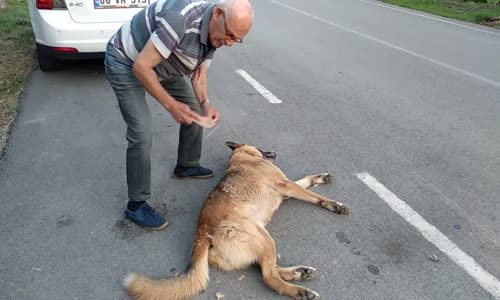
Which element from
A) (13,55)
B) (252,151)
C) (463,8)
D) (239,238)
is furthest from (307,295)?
(463,8)

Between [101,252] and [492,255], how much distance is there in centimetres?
284

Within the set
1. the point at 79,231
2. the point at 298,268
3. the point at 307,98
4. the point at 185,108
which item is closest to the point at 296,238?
the point at 298,268

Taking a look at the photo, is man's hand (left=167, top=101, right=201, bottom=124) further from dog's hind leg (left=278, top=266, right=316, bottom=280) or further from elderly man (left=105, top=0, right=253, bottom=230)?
dog's hind leg (left=278, top=266, right=316, bottom=280)

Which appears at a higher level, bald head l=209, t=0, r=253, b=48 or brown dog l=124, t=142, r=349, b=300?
bald head l=209, t=0, r=253, b=48

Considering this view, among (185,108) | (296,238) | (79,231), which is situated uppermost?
(185,108)

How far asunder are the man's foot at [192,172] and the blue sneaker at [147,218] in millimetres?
706

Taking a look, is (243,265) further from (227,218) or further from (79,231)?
(79,231)

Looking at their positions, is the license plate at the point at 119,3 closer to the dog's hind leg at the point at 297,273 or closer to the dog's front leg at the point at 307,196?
the dog's front leg at the point at 307,196

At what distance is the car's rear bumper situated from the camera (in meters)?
6.04

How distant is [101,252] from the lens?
3.24 meters

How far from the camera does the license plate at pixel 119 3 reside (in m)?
6.09

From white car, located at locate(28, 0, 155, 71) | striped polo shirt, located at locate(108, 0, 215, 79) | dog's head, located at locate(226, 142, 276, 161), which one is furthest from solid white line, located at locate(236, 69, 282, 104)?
striped polo shirt, located at locate(108, 0, 215, 79)

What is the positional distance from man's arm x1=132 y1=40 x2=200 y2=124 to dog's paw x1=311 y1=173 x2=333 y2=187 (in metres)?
1.59

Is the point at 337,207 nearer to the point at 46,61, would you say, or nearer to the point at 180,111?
the point at 180,111
